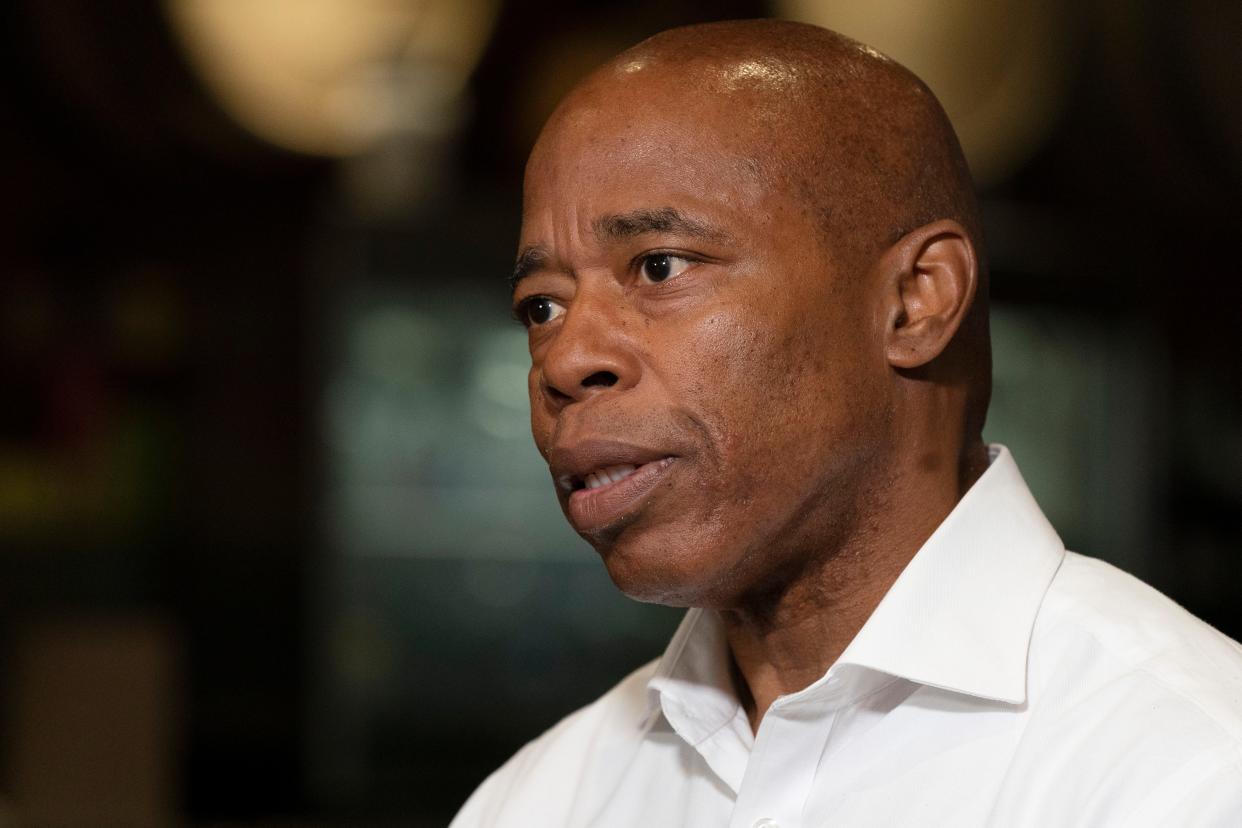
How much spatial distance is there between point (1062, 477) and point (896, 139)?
149 inches

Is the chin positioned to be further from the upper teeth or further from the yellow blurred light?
the yellow blurred light

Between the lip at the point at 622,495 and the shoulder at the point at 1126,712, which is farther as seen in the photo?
the lip at the point at 622,495

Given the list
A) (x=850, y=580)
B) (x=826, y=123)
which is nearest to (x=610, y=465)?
(x=850, y=580)

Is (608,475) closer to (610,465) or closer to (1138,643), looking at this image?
(610,465)

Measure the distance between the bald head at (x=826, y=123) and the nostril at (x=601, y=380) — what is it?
0.22m

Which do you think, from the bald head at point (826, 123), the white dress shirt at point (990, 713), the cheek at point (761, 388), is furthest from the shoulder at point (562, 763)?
the bald head at point (826, 123)

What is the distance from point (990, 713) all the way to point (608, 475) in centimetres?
39

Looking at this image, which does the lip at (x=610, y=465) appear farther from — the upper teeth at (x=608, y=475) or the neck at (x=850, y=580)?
the neck at (x=850, y=580)

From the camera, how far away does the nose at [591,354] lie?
4.49ft

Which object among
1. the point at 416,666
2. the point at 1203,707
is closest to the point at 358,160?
the point at 416,666

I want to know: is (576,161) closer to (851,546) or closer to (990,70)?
(851,546)

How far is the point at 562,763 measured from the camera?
1.67 meters

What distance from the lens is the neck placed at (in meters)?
1.42

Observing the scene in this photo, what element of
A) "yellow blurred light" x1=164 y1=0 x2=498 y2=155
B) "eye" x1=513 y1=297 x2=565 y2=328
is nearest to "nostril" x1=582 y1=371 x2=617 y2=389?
"eye" x1=513 y1=297 x2=565 y2=328
